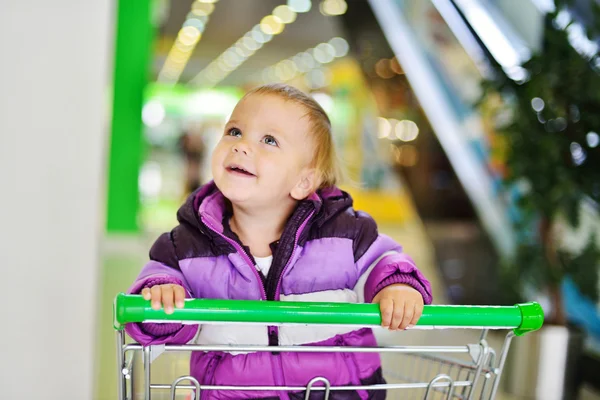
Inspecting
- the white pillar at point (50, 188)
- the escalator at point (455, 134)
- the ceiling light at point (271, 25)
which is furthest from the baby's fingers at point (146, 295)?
the ceiling light at point (271, 25)

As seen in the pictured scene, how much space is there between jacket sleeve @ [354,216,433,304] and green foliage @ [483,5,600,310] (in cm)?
233

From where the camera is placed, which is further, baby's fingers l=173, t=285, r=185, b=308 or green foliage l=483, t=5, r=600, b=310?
green foliage l=483, t=5, r=600, b=310

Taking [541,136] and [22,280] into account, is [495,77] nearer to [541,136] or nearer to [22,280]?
[541,136]

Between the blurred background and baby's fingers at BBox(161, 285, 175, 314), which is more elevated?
the blurred background

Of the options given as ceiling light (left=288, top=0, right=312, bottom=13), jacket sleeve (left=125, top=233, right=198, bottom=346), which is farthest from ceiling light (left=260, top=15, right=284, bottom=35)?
jacket sleeve (left=125, top=233, right=198, bottom=346)

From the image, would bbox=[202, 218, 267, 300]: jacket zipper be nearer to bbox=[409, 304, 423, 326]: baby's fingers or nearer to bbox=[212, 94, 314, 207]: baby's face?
A: bbox=[212, 94, 314, 207]: baby's face

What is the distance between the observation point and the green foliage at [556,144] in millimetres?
3746

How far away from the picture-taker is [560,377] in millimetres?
3887

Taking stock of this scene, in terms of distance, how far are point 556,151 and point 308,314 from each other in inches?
114

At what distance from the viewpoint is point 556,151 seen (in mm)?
3758

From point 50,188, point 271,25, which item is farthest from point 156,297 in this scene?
→ point 271,25

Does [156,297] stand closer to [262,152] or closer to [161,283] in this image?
[161,283]

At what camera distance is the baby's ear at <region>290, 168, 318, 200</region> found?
1692 millimetres

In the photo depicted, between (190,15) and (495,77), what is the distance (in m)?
10.6
